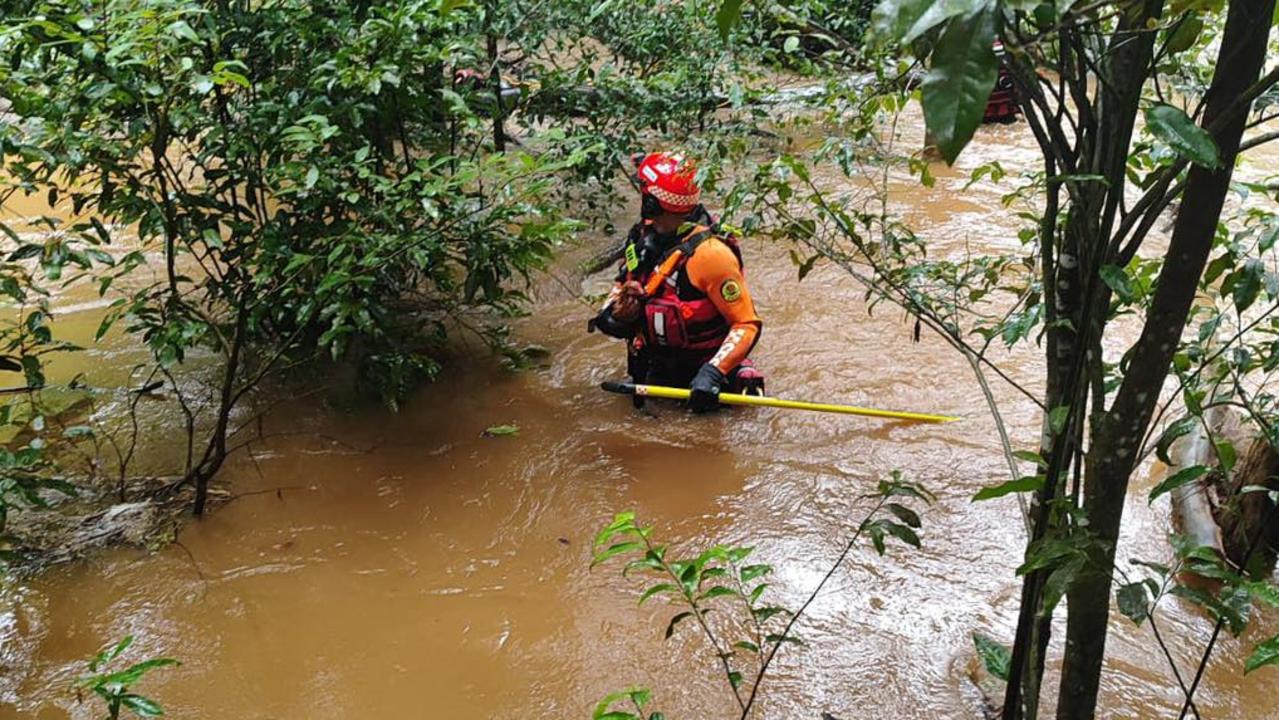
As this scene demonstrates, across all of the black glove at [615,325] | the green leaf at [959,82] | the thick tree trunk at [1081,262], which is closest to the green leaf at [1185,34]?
the thick tree trunk at [1081,262]

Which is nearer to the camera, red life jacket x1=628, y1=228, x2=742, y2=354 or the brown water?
the brown water

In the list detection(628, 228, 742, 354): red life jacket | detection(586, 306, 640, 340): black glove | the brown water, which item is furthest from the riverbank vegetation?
detection(628, 228, 742, 354): red life jacket

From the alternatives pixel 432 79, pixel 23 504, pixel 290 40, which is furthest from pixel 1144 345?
pixel 23 504

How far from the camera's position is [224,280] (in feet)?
14.9

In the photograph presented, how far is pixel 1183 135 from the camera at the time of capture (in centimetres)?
115

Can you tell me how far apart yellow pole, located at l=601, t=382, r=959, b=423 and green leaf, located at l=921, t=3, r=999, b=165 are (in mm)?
3858

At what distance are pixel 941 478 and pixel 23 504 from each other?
4236mm

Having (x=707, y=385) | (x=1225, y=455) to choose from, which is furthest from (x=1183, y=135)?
(x=707, y=385)

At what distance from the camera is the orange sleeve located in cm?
473

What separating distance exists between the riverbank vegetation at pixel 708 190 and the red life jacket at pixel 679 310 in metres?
0.60

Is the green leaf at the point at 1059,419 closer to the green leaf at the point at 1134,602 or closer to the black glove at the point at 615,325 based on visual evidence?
the green leaf at the point at 1134,602

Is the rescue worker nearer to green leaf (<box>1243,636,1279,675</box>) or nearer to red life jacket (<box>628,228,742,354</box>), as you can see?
red life jacket (<box>628,228,742,354</box>)

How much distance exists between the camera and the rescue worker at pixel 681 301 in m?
4.70

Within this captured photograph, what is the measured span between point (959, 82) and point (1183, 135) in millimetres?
493
